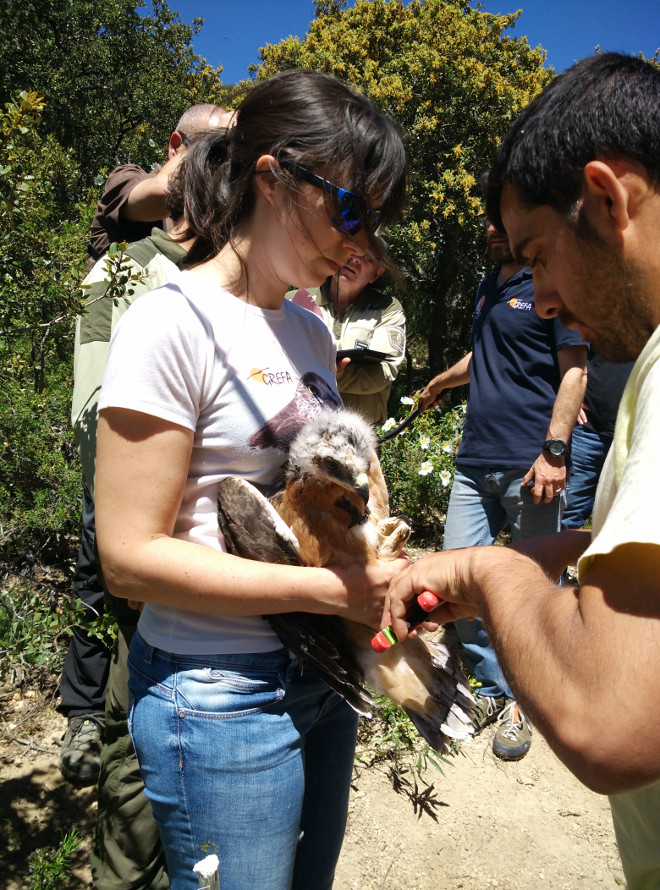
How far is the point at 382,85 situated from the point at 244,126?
1069 centimetres

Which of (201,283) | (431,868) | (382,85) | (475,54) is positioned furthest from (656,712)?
(475,54)

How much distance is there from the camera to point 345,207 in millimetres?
1691

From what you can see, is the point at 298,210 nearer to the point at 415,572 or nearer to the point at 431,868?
the point at 415,572

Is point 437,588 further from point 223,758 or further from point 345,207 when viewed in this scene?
point 345,207

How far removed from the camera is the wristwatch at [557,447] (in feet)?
11.9

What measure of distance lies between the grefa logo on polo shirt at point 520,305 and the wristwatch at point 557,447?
0.88 meters

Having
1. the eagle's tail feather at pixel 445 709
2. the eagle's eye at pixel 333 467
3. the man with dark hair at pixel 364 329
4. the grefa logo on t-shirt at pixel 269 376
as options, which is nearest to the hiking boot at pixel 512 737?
the eagle's tail feather at pixel 445 709

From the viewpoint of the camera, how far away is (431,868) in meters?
3.12

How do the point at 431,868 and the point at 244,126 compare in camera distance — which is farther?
the point at 431,868

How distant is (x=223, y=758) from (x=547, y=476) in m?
2.77

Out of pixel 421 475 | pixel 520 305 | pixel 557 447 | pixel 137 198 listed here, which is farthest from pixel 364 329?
pixel 137 198

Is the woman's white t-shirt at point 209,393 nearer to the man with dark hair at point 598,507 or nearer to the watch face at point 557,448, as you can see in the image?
the man with dark hair at point 598,507

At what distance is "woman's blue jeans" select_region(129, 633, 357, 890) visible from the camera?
1474 mm

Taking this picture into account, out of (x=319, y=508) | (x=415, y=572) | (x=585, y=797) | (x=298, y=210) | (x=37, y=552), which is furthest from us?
(x=37, y=552)
